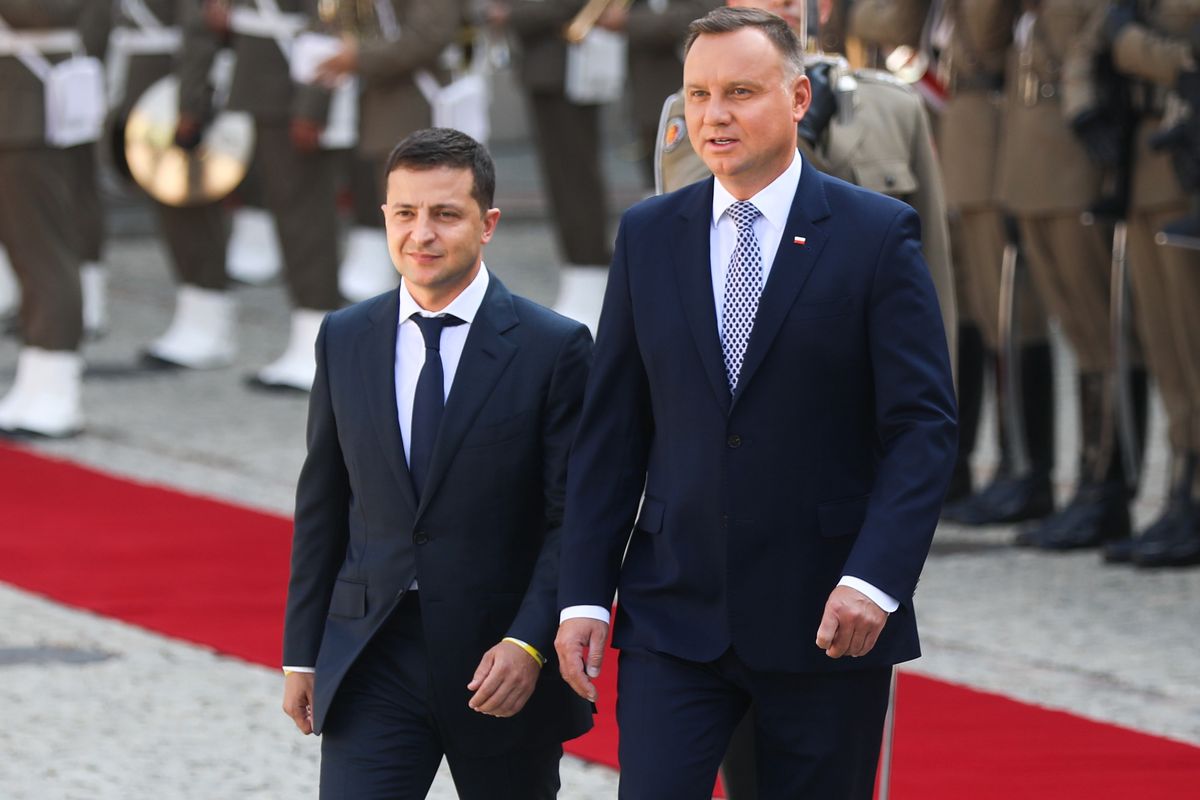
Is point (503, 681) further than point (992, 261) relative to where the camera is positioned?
No

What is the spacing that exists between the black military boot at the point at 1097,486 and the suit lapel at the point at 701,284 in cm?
390

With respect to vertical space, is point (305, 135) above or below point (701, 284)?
below

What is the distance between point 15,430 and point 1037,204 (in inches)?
160

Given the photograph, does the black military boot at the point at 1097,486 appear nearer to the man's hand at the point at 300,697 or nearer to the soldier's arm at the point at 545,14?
the soldier's arm at the point at 545,14

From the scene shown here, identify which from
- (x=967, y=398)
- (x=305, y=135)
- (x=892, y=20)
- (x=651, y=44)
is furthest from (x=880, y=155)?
(x=305, y=135)

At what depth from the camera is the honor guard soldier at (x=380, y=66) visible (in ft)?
29.9

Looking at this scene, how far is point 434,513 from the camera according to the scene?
134 inches

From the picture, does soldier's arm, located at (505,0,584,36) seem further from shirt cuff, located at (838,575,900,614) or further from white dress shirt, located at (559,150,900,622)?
shirt cuff, located at (838,575,900,614)

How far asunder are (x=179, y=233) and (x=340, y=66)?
5.01ft

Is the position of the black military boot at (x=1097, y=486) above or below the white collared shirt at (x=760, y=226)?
below

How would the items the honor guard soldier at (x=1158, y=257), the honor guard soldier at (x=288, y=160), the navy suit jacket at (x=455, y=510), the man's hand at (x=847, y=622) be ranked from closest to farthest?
the man's hand at (x=847, y=622) → the navy suit jacket at (x=455, y=510) → the honor guard soldier at (x=1158, y=257) → the honor guard soldier at (x=288, y=160)

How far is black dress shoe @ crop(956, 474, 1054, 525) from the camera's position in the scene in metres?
7.38

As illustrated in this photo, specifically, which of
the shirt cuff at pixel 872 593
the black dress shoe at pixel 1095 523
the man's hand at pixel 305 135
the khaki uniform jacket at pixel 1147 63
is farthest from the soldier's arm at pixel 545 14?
the shirt cuff at pixel 872 593

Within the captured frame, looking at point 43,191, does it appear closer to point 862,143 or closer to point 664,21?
point 664,21
